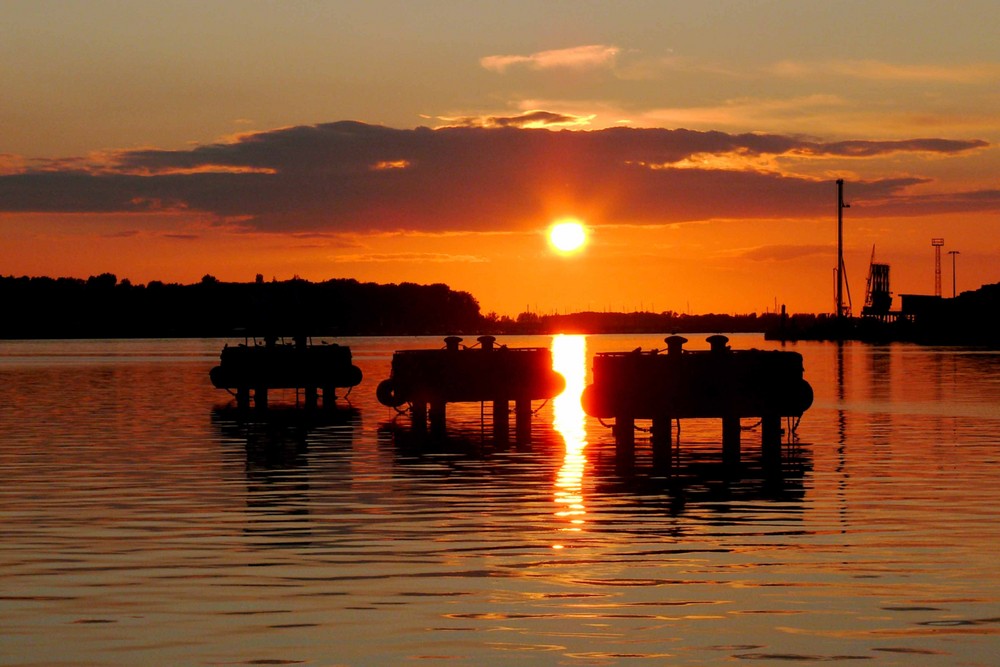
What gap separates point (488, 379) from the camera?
2122 inches

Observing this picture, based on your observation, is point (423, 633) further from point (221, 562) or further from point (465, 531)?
point (465, 531)

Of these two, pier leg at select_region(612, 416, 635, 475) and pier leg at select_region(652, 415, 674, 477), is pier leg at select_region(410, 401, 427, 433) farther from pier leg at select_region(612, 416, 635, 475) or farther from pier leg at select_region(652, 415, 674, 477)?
pier leg at select_region(652, 415, 674, 477)

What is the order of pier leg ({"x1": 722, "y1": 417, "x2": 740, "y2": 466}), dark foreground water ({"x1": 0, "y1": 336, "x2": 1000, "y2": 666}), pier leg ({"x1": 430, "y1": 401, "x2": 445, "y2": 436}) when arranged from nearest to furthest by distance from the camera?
dark foreground water ({"x1": 0, "y1": 336, "x2": 1000, "y2": 666}), pier leg ({"x1": 722, "y1": 417, "x2": 740, "y2": 466}), pier leg ({"x1": 430, "y1": 401, "x2": 445, "y2": 436})

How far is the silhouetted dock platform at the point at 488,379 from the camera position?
53906 mm

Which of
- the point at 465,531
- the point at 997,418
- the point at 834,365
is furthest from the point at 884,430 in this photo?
the point at 834,365

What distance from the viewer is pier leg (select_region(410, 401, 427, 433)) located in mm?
55938

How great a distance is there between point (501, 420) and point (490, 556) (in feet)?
103

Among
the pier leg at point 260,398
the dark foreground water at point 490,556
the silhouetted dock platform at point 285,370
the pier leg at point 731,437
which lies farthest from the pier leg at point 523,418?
the pier leg at point 260,398

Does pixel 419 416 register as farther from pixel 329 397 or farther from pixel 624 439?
pixel 329 397

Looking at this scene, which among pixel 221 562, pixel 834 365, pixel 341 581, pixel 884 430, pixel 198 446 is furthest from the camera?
pixel 834 365

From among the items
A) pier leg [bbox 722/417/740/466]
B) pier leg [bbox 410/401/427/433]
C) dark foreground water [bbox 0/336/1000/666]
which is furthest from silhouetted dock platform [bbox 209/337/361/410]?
pier leg [bbox 722/417/740/466]

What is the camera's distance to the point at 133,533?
83.7 ft

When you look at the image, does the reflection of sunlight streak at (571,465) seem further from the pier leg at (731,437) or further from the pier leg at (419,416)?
the pier leg at (419,416)

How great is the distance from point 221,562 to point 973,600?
37.1 ft
